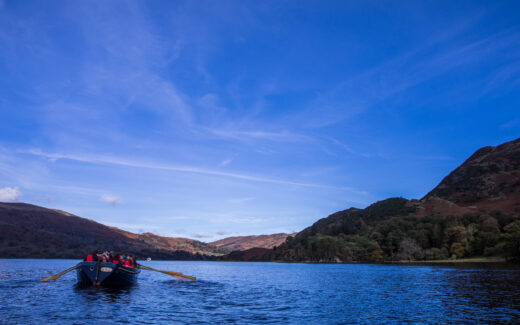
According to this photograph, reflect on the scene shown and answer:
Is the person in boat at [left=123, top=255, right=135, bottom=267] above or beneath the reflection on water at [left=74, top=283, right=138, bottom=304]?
above

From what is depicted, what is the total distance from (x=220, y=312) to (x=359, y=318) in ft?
38.5

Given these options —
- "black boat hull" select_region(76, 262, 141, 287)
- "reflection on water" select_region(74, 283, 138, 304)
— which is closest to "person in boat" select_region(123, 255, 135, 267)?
"black boat hull" select_region(76, 262, 141, 287)

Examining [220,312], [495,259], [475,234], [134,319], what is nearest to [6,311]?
[134,319]

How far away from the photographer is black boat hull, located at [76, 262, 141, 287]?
47469 millimetres

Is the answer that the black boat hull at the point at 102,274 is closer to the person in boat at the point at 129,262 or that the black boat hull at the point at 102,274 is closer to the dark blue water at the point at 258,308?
the dark blue water at the point at 258,308

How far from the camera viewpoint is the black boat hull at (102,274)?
47469mm

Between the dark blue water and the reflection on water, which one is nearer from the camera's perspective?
the dark blue water

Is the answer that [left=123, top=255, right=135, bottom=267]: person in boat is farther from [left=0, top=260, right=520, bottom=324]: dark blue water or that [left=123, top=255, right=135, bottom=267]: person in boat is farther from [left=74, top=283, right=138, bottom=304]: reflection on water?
[left=0, top=260, right=520, bottom=324]: dark blue water

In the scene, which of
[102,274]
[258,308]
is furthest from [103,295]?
[258,308]

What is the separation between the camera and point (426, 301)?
38.3 meters

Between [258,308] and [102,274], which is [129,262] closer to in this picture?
[102,274]

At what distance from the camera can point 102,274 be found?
4800 cm

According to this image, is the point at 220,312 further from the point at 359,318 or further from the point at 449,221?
the point at 449,221

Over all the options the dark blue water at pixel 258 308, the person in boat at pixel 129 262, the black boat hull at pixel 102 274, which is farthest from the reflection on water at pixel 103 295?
the person in boat at pixel 129 262
